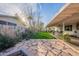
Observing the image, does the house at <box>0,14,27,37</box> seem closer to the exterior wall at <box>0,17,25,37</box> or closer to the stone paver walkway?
the exterior wall at <box>0,17,25,37</box>

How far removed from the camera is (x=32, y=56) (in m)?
3.67

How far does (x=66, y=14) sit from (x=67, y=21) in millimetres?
165

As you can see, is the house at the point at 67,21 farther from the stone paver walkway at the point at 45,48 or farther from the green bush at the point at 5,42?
the green bush at the point at 5,42

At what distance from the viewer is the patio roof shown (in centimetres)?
344

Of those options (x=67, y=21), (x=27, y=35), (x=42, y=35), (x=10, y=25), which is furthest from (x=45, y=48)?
(x=10, y=25)

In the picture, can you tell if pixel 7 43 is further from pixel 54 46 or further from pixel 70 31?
pixel 70 31

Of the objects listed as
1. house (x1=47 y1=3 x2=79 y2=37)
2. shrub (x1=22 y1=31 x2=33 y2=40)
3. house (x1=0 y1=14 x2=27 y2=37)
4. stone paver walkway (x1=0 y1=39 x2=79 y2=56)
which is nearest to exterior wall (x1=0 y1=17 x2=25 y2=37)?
house (x1=0 y1=14 x2=27 y2=37)

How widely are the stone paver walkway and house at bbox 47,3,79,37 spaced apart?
251 mm

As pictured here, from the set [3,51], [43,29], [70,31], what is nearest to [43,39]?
[43,29]

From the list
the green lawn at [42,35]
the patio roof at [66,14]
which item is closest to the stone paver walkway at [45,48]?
the green lawn at [42,35]

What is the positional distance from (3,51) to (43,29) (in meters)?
0.82

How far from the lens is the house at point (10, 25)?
3.65 m

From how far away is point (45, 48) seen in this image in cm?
369

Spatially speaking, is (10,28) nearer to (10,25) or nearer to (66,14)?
(10,25)
